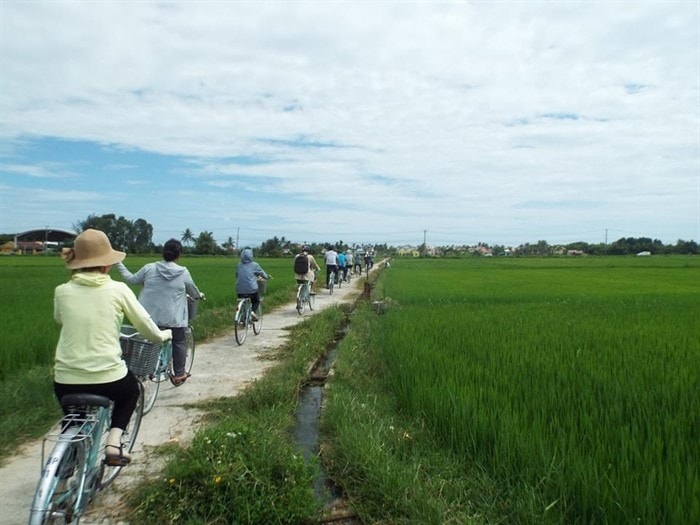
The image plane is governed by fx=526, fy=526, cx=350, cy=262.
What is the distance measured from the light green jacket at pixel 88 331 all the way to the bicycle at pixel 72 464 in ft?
0.42

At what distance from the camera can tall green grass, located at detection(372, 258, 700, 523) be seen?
2600 mm

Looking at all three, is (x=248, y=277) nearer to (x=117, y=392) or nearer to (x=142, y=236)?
(x=117, y=392)

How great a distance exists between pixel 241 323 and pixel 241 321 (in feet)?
0.10

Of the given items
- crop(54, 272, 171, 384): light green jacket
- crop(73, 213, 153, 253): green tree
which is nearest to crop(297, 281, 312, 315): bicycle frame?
crop(54, 272, 171, 384): light green jacket

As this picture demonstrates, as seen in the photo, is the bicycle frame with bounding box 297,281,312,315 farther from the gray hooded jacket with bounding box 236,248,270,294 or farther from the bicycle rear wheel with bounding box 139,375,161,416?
the bicycle rear wheel with bounding box 139,375,161,416

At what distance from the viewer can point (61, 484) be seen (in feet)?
8.17

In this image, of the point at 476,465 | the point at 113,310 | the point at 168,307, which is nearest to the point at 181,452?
the point at 113,310

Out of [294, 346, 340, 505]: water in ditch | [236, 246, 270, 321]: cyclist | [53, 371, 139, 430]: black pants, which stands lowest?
[294, 346, 340, 505]: water in ditch

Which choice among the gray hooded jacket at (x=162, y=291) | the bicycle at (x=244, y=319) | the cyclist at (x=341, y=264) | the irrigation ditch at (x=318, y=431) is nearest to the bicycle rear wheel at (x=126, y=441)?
the irrigation ditch at (x=318, y=431)

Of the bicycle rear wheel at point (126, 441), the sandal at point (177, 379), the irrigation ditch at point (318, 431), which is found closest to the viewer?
the irrigation ditch at point (318, 431)

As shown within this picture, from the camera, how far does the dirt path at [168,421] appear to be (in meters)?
2.99

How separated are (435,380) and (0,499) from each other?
128 inches

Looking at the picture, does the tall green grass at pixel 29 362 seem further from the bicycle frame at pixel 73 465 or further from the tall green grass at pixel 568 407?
the tall green grass at pixel 568 407

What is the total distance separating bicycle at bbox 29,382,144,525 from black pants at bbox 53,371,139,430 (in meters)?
0.06
